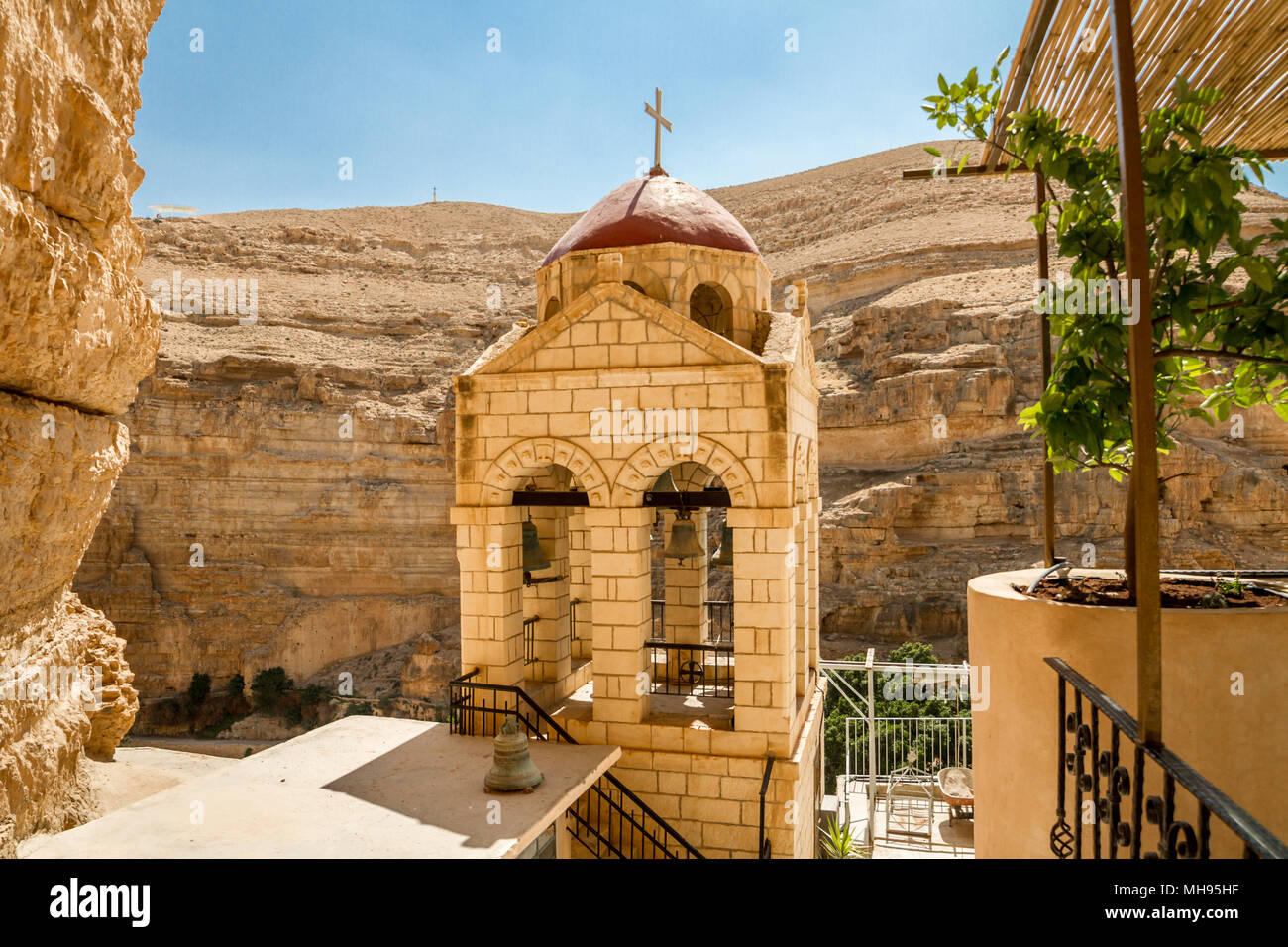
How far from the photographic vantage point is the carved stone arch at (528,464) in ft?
26.9

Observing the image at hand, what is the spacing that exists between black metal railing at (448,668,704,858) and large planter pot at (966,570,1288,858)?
465cm

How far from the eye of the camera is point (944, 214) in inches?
2066

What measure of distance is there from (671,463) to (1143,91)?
5.02 m

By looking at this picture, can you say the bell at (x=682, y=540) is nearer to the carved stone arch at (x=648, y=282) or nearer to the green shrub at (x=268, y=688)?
the carved stone arch at (x=648, y=282)

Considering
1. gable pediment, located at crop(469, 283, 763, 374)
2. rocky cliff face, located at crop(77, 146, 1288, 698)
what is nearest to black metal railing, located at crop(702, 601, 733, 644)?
gable pediment, located at crop(469, 283, 763, 374)

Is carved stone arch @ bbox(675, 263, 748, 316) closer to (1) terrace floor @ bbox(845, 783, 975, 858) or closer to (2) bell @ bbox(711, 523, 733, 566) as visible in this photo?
(2) bell @ bbox(711, 523, 733, 566)

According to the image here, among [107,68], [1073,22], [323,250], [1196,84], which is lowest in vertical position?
[1196,84]

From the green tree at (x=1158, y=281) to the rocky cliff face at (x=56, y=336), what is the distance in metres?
5.64

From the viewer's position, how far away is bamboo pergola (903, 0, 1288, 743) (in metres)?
2.49

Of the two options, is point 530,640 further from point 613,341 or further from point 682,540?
point 613,341

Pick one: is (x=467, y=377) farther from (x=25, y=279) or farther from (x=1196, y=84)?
(x=1196, y=84)

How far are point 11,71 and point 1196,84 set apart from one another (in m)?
6.83

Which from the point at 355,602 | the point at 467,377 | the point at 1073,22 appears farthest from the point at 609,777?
the point at 355,602

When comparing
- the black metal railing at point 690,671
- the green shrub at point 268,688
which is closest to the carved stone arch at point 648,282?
the black metal railing at point 690,671
